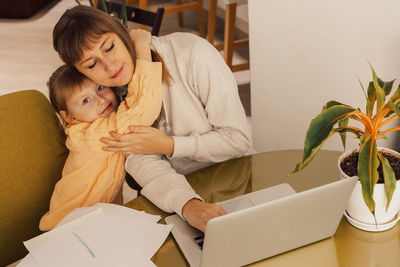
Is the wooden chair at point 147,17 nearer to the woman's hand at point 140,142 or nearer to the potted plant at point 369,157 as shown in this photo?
the woman's hand at point 140,142

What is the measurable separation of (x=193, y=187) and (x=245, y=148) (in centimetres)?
22

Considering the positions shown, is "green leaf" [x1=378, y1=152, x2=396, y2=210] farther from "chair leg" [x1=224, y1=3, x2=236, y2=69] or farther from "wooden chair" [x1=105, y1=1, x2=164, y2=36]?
"chair leg" [x1=224, y1=3, x2=236, y2=69]

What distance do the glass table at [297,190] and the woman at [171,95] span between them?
2.2 inches

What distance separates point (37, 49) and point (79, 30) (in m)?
3.02

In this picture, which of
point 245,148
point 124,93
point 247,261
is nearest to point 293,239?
point 247,261

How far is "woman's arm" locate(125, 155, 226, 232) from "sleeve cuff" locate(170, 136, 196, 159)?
0.17 ft

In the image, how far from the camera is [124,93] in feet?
4.77

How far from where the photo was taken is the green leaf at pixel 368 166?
2.89ft

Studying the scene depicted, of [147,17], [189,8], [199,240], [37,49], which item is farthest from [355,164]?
[37,49]

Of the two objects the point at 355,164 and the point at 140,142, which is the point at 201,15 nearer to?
the point at 140,142

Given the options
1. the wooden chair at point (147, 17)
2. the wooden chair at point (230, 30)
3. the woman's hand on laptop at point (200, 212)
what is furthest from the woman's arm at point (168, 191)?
the wooden chair at point (230, 30)

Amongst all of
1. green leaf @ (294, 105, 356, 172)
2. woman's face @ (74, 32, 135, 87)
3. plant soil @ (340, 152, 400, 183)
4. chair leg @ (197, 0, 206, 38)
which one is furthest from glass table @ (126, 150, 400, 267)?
chair leg @ (197, 0, 206, 38)

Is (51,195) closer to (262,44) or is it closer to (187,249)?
(187,249)

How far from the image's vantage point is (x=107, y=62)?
4.15 ft
